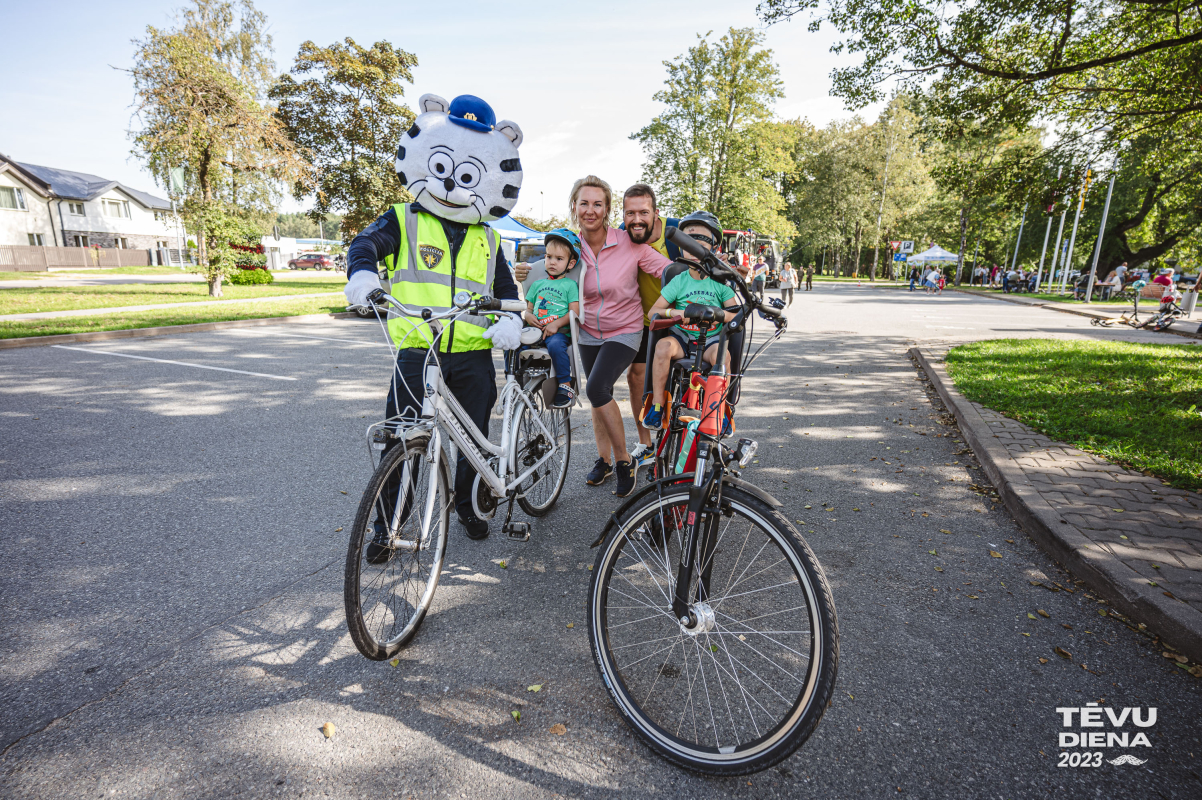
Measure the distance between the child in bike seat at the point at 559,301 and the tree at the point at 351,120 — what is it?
1010 inches

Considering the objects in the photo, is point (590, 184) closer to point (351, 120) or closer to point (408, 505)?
point (408, 505)

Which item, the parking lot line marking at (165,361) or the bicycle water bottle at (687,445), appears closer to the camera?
the bicycle water bottle at (687,445)

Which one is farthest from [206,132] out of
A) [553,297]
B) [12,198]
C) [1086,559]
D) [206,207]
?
[12,198]

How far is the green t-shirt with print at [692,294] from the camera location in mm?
3271

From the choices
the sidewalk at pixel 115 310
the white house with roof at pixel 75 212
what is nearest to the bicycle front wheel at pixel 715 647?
the sidewalk at pixel 115 310

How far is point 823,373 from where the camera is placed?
357 inches

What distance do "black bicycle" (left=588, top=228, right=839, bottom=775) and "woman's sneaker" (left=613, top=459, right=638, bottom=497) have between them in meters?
1.34

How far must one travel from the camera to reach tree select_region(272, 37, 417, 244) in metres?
26.5

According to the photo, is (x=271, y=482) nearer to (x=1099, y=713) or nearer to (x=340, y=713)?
(x=340, y=713)

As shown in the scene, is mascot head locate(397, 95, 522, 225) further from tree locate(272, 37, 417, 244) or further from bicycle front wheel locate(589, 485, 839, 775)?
tree locate(272, 37, 417, 244)

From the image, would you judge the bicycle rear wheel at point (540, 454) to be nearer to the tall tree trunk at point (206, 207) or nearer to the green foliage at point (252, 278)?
→ the tall tree trunk at point (206, 207)

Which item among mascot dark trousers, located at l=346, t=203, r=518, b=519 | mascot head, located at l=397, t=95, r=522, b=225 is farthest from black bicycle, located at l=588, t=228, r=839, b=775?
mascot head, located at l=397, t=95, r=522, b=225

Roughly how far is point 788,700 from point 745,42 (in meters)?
37.5

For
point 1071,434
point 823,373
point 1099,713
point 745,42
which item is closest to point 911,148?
point 745,42
